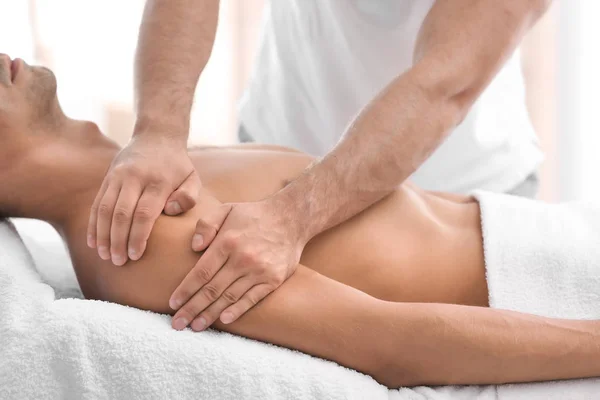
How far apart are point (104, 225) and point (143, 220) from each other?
0.21 ft

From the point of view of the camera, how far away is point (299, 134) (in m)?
2.01

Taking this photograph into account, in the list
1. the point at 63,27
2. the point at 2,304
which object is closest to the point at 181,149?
the point at 2,304

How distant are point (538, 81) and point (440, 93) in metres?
1.81

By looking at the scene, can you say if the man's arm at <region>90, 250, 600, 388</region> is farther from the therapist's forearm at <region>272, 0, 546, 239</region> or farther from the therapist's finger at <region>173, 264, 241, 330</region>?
the therapist's forearm at <region>272, 0, 546, 239</region>

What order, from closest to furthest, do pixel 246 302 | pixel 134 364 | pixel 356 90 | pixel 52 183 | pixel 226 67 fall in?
pixel 134 364, pixel 246 302, pixel 52 183, pixel 356 90, pixel 226 67

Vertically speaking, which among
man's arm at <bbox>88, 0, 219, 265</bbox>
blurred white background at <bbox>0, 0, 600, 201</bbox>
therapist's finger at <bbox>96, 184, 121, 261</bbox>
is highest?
man's arm at <bbox>88, 0, 219, 265</bbox>

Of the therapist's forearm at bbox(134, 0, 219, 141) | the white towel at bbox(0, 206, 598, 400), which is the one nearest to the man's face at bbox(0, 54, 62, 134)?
the therapist's forearm at bbox(134, 0, 219, 141)

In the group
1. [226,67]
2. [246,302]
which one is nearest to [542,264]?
[246,302]

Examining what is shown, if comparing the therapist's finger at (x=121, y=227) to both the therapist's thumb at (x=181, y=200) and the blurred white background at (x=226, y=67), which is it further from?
the blurred white background at (x=226, y=67)

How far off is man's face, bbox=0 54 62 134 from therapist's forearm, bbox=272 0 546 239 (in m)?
0.49

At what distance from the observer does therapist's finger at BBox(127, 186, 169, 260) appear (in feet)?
3.68

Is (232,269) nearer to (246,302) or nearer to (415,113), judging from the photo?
(246,302)

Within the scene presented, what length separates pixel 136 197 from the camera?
116 cm

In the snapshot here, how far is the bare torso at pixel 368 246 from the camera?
118 cm
